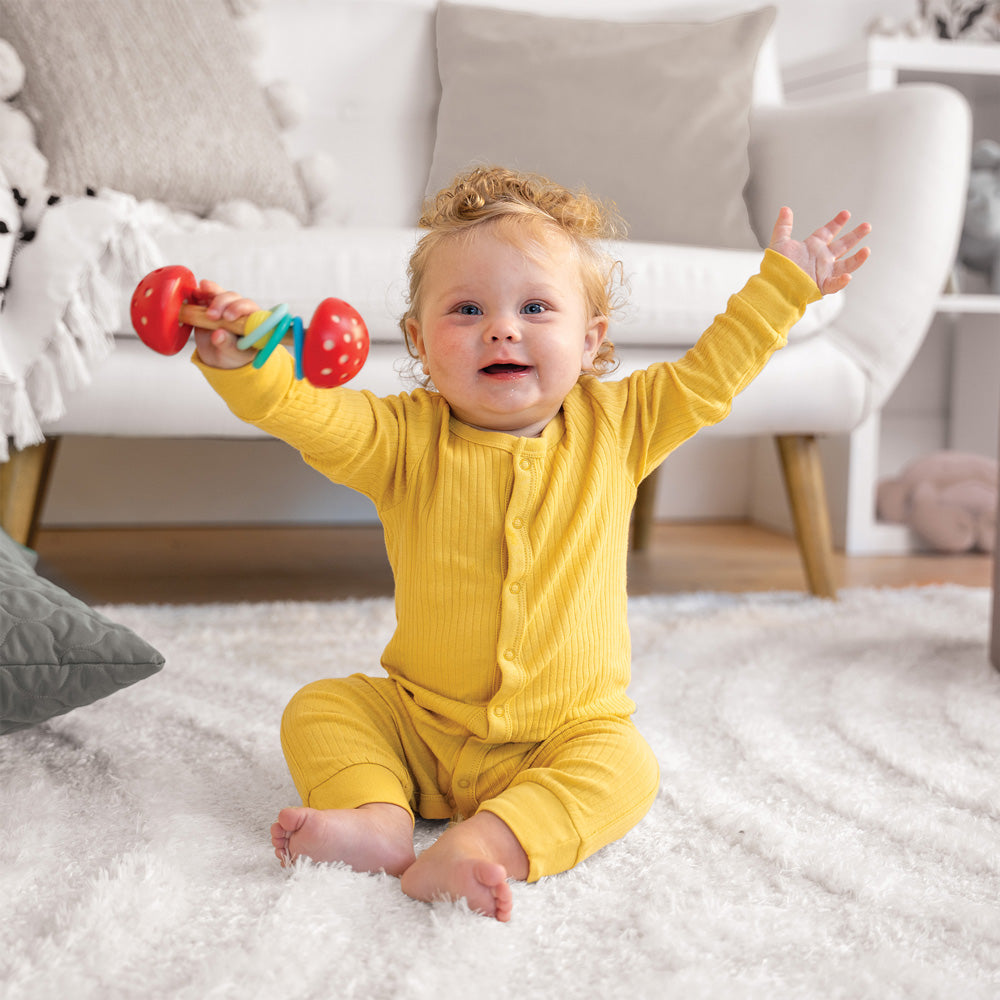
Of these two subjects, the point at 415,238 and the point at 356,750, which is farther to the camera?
the point at 415,238

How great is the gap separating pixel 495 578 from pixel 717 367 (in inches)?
8.9

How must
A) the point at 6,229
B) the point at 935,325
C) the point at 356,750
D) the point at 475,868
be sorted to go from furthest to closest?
1. the point at 935,325
2. the point at 6,229
3. the point at 356,750
4. the point at 475,868

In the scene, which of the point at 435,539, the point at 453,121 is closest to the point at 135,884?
the point at 435,539

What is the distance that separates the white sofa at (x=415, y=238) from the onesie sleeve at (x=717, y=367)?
37 centimetres

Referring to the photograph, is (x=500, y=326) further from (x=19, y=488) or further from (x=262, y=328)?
(x=19, y=488)

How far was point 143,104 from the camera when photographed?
1.44 meters

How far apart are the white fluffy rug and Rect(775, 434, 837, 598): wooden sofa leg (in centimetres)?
35

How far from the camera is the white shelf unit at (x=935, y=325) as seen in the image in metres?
1.87

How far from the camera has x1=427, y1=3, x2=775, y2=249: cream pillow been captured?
156cm

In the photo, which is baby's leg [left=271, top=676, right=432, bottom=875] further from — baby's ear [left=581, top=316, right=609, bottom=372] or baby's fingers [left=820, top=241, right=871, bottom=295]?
baby's fingers [left=820, top=241, right=871, bottom=295]

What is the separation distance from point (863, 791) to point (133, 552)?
53.0 inches

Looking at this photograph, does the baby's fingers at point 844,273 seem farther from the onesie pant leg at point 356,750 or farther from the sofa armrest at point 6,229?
the sofa armrest at point 6,229

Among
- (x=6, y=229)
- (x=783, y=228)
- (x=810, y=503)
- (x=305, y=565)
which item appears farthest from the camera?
(x=305, y=565)

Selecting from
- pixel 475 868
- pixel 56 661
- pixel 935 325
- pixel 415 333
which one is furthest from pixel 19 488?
pixel 935 325
